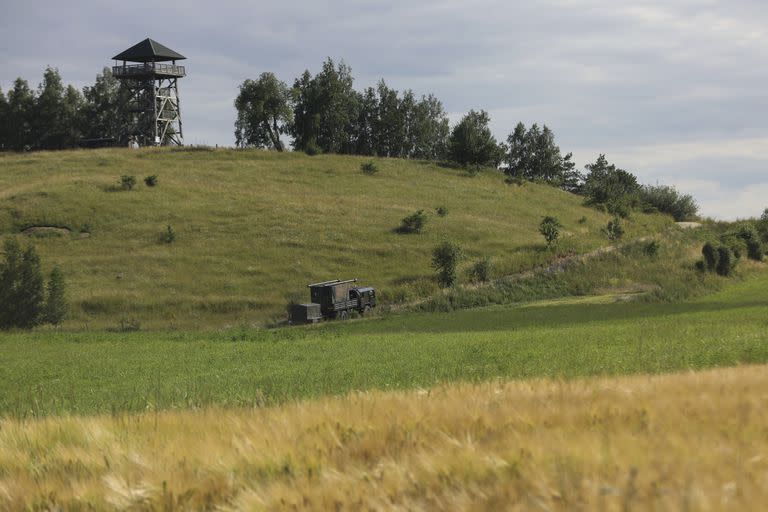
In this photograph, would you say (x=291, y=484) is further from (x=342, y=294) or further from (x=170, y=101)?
(x=170, y=101)

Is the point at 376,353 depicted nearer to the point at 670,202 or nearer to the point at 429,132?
the point at 670,202

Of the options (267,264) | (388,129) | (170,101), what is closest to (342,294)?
(267,264)

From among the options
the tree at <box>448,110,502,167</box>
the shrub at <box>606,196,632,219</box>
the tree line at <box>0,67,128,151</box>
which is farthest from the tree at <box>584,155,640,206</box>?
the tree line at <box>0,67,128,151</box>

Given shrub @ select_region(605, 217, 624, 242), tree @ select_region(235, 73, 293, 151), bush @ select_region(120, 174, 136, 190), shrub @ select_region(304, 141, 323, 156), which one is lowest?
shrub @ select_region(605, 217, 624, 242)

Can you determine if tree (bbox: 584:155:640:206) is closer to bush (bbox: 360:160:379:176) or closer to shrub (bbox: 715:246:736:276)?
bush (bbox: 360:160:379:176)

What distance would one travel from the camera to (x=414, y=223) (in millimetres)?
70375

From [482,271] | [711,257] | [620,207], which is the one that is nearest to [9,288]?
[482,271]

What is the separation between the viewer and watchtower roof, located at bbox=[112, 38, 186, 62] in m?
110

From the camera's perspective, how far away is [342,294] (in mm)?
49188

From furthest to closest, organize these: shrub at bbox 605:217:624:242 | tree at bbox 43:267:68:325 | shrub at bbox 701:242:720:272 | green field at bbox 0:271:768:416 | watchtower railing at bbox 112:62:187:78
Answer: watchtower railing at bbox 112:62:187:78 → shrub at bbox 605:217:624:242 → shrub at bbox 701:242:720:272 → tree at bbox 43:267:68:325 → green field at bbox 0:271:768:416

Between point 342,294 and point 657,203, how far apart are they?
66.9m

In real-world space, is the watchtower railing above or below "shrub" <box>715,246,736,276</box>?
above

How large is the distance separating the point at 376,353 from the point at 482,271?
2998 cm

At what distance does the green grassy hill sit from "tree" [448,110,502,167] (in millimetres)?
8548
